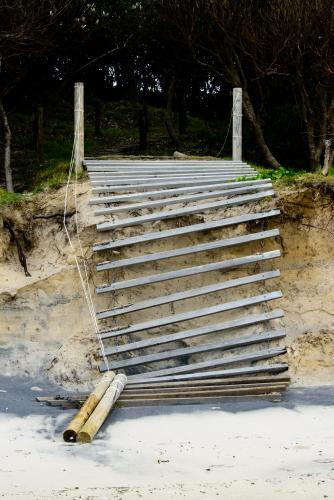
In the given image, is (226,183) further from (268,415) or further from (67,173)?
(268,415)

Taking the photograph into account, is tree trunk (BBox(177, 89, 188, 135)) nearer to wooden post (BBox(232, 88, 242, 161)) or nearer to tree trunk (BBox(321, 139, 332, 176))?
wooden post (BBox(232, 88, 242, 161))

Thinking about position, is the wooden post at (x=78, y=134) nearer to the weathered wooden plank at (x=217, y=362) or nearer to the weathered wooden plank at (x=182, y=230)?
the weathered wooden plank at (x=182, y=230)

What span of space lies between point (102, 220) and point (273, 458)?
5.35m

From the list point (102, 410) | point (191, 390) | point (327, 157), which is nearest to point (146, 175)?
point (327, 157)

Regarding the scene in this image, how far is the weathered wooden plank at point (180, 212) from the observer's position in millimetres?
11852

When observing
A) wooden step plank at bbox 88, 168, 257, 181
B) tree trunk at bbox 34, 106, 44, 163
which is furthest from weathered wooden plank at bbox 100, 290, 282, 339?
tree trunk at bbox 34, 106, 44, 163

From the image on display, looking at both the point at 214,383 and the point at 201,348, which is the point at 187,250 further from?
the point at 214,383

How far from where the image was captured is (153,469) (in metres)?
7.78

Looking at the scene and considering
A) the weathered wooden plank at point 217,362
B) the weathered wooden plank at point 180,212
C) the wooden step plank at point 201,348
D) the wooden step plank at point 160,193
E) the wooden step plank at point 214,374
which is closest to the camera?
the wooden step plank at point 214,374

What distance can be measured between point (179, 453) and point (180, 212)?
15.1ft

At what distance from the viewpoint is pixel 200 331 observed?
37.3 feet

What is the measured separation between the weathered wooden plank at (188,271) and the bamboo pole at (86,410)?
1.56 m

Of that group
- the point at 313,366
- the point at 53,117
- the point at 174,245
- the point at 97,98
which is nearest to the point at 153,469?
the point at 313,366

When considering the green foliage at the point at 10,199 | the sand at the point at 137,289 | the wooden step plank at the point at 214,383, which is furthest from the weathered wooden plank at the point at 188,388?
the green foliage at the point at 10,199
